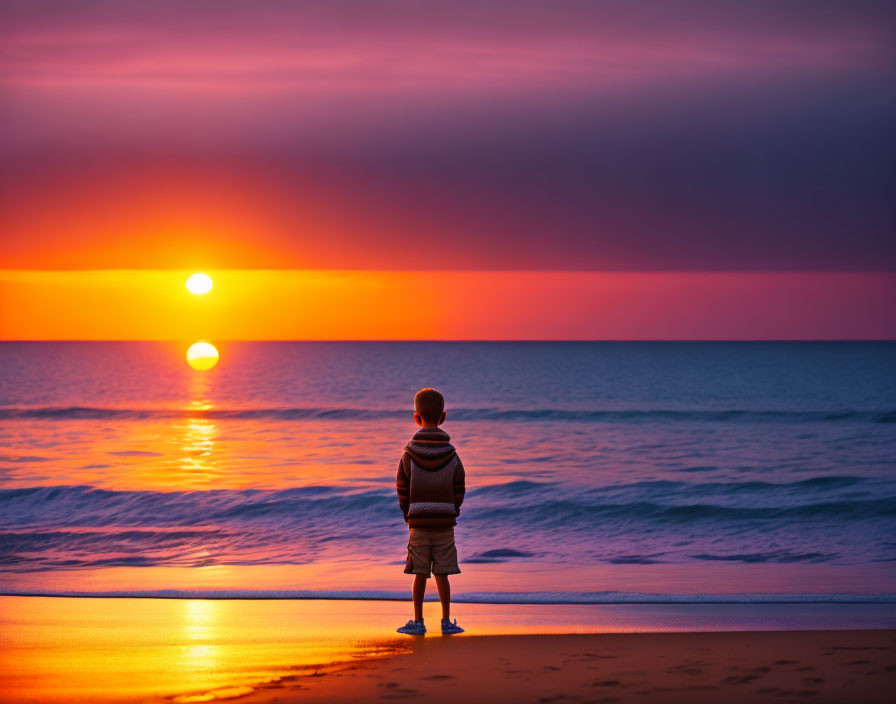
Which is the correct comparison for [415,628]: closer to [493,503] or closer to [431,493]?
[431,493]

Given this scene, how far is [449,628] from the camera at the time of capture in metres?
7.69

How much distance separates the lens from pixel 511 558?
44.1ft

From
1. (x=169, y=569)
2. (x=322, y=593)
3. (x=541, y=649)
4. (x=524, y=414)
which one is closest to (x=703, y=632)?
(x=541, y=649)

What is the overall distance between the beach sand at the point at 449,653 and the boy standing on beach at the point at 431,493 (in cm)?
61

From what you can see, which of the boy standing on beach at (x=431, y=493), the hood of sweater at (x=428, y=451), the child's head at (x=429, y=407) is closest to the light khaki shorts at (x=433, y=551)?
the boy standing on beach at (x=431, y=493)

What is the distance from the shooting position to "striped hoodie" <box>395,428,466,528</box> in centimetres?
736

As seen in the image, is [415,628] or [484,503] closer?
[415,628]

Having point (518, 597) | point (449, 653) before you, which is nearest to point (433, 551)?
point (449, 653)

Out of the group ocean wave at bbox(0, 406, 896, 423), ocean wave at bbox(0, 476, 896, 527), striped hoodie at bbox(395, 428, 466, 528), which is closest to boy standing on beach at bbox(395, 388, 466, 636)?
striped hoodie at bbox(395, 428, 466, 528)

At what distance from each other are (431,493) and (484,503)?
11.7 metres

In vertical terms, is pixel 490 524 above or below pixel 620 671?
above

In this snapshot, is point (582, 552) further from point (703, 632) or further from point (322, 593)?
point (703, 632)

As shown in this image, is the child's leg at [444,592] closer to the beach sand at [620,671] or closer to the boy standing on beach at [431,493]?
A: the boy standing on beach at [431,493]

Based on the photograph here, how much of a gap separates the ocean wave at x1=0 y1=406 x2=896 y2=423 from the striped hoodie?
34526 millimetres
